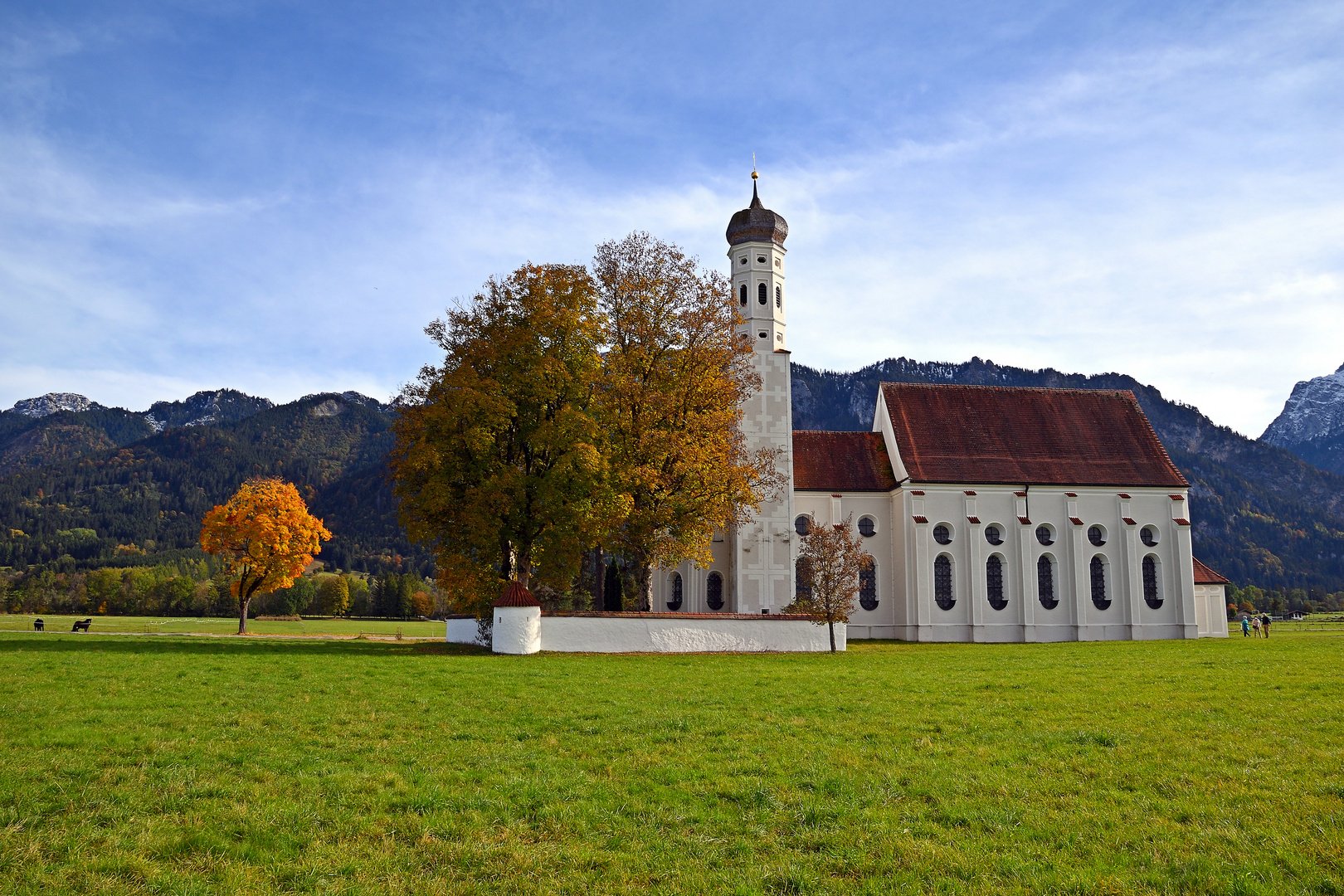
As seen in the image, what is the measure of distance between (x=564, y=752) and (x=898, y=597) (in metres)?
39.7

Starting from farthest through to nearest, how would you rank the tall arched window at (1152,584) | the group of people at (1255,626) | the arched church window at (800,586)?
the group of people at (1255,626), the tall arched window at (1152,584), the arched church window at (800,586)

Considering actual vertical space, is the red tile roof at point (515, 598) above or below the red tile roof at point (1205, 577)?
below

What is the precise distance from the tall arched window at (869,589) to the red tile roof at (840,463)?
4.47 m

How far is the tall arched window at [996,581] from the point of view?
48.6m

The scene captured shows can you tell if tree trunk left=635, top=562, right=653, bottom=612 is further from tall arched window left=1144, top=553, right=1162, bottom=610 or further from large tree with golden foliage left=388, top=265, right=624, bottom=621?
tall arched window left=1144, top=553, right=1162, bottom=610

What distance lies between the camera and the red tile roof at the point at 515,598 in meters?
30.1

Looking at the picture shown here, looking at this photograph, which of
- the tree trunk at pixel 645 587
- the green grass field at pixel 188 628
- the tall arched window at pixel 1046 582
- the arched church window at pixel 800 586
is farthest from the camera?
the green grass field at pixel 188 628

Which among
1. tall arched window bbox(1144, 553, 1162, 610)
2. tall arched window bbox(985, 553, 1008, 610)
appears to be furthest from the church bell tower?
tall arched window bbox(1144, 553, 1162, 610)

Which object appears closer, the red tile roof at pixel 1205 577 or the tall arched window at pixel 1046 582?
the tall arched window at pixel 1046 582

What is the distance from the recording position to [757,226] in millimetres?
48688

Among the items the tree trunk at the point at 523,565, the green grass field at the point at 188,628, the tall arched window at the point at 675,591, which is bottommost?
the green grass field at the point at 188,628

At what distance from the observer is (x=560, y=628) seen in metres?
30.7

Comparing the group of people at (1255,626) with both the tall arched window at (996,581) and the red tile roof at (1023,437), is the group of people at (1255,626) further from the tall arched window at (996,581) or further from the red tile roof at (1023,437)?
the tall arched window at (996,581)

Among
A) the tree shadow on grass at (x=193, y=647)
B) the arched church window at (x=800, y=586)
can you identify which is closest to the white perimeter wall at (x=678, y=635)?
the tree shadow on grass at (x=193, y=647)
